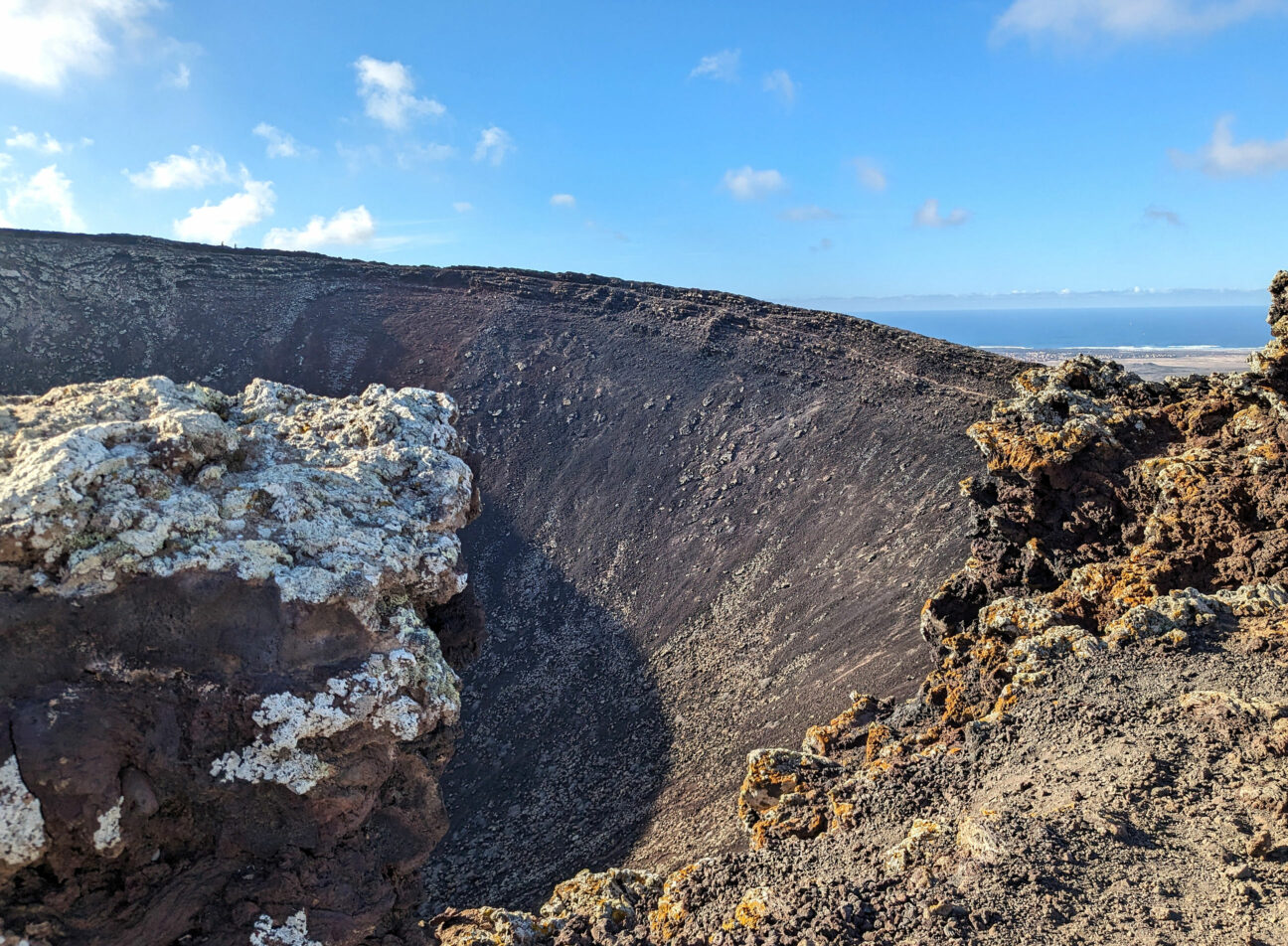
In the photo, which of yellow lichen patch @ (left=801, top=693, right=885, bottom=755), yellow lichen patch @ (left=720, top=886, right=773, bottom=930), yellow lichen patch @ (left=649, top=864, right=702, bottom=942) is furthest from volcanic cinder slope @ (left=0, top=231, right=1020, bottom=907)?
yellow lichen patch @ (left=720, top=886, right=773, bottom=930)

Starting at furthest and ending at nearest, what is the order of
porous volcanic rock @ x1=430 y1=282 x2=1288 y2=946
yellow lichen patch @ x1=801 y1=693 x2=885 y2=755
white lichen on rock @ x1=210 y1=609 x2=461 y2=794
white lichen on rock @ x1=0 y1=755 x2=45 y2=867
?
1. yellow lichen patch @ x1=801 y1=693 x2=885 y2=755
2. porous volcanic rock @ x1=430 y1=282 x2=1288 y2=946
3. white lichen on rock @ x1=210 y1=609 x2=461 y2=794
4. white lichen on rock @ x1=0 y1=755 x2=45 y2=867

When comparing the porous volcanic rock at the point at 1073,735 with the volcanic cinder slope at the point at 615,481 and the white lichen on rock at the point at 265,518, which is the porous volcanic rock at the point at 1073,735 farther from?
the volcanic cinder slope at the point at 615,481

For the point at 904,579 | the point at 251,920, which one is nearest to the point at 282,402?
the point at 251,920

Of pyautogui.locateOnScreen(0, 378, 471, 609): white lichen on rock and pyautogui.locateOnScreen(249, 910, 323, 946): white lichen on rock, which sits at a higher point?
pyautogui.locateOnScreen(0, 378, 471, 609): white lichen on rock

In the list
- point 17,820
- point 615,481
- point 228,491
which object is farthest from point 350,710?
point 615,481

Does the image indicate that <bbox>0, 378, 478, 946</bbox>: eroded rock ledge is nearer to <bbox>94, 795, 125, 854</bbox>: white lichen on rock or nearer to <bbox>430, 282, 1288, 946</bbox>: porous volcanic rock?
<bbox>94, 795, 125, 854</bbox>: white lichen on rock

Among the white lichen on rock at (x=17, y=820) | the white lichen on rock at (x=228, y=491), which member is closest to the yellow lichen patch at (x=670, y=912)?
the white lichen on rock at (x=228, y=491)

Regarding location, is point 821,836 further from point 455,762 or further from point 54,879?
point 455,762
